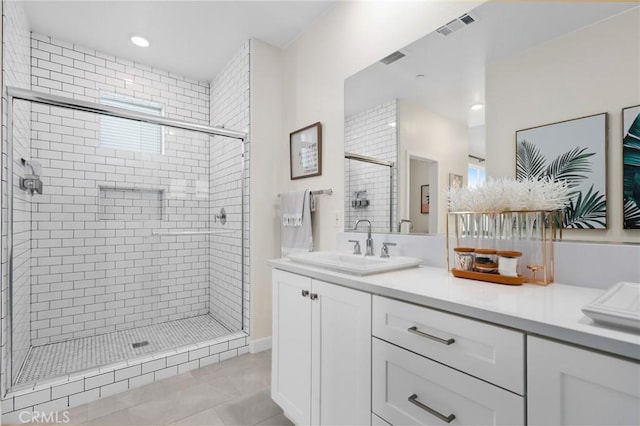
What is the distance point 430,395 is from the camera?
96 centimetres

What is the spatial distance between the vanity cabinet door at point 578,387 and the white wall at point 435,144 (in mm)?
889

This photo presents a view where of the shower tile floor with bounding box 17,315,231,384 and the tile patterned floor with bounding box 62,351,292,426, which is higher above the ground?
the shower tile floor with bounding box 17,315,231,384

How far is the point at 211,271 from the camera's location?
3150 millimetres

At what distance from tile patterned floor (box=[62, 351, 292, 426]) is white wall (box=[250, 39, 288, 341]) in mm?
530

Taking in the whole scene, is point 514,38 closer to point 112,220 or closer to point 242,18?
point 242,18

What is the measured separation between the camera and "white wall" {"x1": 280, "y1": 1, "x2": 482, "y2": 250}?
69.4 inches

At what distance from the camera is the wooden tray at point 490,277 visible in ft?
3.60

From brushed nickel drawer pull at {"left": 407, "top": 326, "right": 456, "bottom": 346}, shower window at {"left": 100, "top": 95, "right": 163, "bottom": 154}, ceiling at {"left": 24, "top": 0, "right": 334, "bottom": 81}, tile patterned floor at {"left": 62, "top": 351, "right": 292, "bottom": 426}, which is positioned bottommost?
tile patterned floor at {"left": 62, "top": 351, "right": 292, "bottom": 426}

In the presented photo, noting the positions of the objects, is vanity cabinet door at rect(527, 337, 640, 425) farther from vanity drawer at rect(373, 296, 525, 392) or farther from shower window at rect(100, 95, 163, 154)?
shower window at rect(100, 95, 163, 154)

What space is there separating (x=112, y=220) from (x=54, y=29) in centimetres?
169

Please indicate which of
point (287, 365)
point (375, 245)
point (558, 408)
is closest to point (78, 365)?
point (287, 365)

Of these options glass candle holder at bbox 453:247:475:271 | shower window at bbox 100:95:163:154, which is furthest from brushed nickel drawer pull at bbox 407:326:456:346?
shower window at bbox 100:95:163:154

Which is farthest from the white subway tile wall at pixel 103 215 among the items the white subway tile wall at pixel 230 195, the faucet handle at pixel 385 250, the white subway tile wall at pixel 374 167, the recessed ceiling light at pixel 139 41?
the faucet handle at pixel 385 250

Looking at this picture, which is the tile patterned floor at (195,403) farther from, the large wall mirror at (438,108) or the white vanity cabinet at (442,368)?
the large wall mirror at (438,108)
